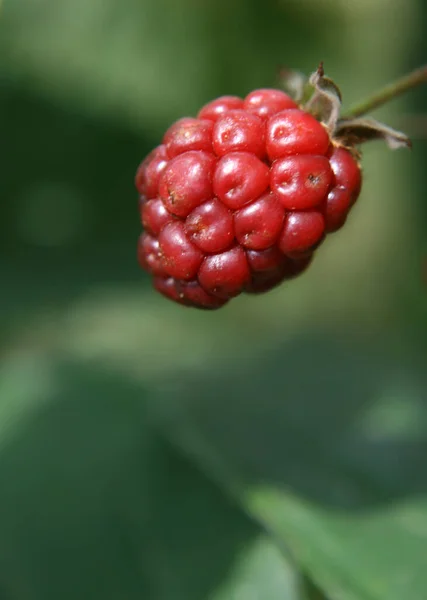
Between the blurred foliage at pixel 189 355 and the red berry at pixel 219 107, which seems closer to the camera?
the red berry at pixel 219 107

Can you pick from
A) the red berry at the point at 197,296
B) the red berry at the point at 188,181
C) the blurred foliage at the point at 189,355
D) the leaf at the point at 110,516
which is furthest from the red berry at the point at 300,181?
the leaf at the point at 110,516

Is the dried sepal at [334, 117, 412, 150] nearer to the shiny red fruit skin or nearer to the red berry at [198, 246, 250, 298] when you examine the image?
the shiny red fruit skin

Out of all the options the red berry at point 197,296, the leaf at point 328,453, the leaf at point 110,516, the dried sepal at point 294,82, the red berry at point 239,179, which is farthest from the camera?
the leaf at point 110,516

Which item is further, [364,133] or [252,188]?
[364,133]

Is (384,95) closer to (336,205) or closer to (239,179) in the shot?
(336,205)

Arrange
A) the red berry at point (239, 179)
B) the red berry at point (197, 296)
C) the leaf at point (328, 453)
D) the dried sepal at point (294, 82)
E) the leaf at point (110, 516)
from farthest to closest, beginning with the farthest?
1. the leaf at point (110, 516)
2. the leaf at point (328, 453)
3. the dried sepal at point (294, 82)
4. the red berry at point (197, 296)
5. the red berry at point (239, 179)

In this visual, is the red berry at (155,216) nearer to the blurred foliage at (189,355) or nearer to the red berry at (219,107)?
the red berry at (219,107)

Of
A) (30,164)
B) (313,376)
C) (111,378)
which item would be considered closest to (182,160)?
(111,378)

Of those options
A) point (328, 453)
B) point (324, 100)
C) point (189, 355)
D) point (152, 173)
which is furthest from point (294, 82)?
point (189, 355)
